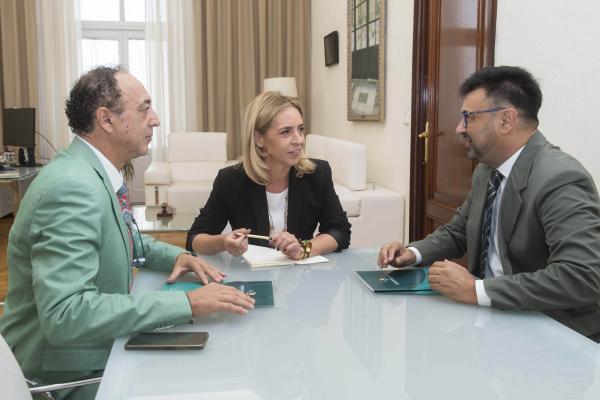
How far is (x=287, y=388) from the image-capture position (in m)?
0.99

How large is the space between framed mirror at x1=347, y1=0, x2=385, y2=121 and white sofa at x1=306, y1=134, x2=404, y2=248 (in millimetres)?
656

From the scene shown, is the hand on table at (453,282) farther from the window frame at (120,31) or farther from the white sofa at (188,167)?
the window frame at (120,31)

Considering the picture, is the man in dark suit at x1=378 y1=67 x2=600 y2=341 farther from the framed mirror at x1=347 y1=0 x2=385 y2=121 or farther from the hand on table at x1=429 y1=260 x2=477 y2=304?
the framed mirror at x1=347 y1=0 x2=385 y2=121

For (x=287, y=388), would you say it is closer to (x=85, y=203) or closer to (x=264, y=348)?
(x=264, y=348)

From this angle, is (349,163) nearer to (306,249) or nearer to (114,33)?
(306,249)

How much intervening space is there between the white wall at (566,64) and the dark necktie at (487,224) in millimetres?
699

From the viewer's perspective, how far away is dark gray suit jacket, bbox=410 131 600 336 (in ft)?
4.49

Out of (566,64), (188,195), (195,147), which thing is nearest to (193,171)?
(195,147)

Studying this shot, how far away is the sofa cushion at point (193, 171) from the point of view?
21.3 ft

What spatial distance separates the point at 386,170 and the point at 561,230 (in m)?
3.43

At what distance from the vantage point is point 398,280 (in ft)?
5.20

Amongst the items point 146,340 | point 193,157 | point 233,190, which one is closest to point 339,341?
point 146,340

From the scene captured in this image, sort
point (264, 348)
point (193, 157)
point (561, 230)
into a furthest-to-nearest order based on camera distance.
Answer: point (193, 157)
point (561, 230)
point (264, 348)

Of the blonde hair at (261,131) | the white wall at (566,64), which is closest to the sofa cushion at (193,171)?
the blonde hair at (261,131)
